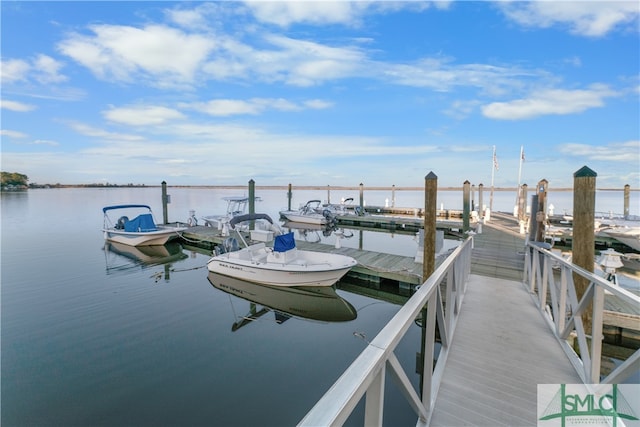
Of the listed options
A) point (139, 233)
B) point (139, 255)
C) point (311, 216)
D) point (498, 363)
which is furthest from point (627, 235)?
point (139, 233)

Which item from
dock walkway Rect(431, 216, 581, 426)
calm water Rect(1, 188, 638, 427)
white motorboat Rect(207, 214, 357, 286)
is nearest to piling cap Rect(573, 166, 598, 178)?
dock walkway Rect(431, 216, 581, 426)

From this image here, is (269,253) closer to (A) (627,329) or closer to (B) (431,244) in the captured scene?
(B) (431,244)

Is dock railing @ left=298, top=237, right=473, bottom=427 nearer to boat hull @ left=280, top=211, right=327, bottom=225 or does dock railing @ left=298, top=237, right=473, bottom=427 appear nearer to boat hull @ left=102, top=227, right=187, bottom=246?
boat hull @ left=102, top=227, right=187, bottom=246

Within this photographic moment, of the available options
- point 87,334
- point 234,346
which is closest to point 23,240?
point 87,334

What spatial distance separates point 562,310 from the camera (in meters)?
4.21

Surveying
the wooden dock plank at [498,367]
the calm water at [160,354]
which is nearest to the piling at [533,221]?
the wooden dock plank at [498,367]

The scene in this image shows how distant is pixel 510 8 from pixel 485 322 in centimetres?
808

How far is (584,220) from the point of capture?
4297 mm

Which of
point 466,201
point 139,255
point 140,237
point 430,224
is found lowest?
point 139,255

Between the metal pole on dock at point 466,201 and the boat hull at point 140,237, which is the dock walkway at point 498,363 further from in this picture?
the boat hull at point 140,237

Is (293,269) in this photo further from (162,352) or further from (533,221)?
(533,221)

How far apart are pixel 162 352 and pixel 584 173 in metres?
8.35

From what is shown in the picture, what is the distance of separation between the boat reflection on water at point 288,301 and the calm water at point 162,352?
127mm

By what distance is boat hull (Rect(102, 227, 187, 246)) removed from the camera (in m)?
16.7
